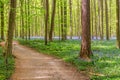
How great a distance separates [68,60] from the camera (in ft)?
64.5

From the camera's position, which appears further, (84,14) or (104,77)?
(84,14)

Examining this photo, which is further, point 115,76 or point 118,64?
point 118,64

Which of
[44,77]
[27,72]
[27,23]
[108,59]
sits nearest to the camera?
[44,77]

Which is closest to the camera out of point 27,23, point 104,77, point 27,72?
point 104,77

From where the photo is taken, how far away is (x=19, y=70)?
1641cm

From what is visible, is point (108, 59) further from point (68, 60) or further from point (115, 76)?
→ point (115, 76)

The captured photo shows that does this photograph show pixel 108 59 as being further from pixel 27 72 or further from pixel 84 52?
pixel 27 72

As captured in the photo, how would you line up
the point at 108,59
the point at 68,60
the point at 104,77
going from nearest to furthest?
the point at 104,77, the point at 108,59, the point at 68,60

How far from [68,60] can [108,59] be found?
9.91 ft

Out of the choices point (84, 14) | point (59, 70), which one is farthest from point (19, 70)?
point (84, 14)

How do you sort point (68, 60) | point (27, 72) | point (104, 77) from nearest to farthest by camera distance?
point (104, 77)
point (27, 72)
point (68, 60)

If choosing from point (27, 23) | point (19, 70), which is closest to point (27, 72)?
point (19, 70)

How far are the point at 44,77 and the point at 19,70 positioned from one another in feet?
9.14

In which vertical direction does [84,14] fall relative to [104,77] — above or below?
above
